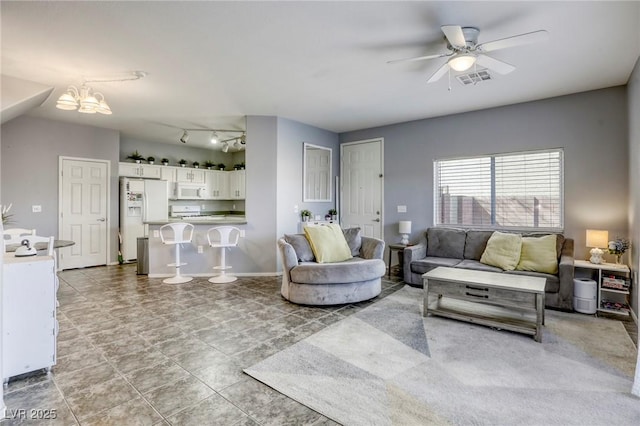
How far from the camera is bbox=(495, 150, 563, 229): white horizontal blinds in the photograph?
4512 mm

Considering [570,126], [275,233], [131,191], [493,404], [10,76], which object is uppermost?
[10,76]

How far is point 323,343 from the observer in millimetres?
2820

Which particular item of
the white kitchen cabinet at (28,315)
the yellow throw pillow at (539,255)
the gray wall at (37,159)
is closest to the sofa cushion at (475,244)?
the yellow throw pillow at (539,255)

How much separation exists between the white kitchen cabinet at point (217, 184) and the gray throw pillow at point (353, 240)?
4884 mm

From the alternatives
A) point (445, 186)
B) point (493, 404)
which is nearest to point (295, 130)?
point (445, 186)

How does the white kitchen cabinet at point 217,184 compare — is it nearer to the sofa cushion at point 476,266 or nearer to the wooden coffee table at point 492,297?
the sofa cushion at point 476,266

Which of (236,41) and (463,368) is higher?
(236,41)

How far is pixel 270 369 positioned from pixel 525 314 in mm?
2917

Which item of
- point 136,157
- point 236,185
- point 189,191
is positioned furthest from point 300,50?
point 236,185

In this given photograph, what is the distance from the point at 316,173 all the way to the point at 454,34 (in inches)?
163

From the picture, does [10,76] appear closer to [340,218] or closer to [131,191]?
[131,191]

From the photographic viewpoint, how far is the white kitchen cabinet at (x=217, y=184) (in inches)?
329

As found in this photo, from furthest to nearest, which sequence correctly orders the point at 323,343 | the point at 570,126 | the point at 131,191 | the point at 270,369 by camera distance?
the point at 131,191
the point at 570,126
the point at 323,343
the point at 270,369

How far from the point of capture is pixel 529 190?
15.5 feet
